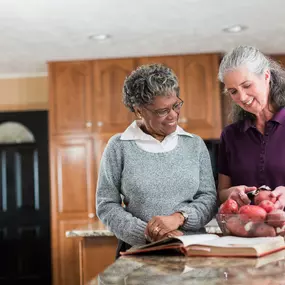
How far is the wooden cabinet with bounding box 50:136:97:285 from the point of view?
4.53 m

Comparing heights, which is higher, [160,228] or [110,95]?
[110,95]

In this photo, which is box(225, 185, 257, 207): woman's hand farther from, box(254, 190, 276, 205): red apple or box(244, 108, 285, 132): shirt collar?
box(244, 108, 285, 132): shirt collar

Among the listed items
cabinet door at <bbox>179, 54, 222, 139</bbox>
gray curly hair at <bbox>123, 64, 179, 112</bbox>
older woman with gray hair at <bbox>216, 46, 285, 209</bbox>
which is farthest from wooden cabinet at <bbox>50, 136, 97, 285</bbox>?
gray curly hair at <bbox>123, 64, 179, 112</bbox>

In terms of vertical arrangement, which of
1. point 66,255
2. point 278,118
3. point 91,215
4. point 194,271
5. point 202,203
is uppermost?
point 278,118

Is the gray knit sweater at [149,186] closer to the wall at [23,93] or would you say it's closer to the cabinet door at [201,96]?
the cabinet door at [201,96]

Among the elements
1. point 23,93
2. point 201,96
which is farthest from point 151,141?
point 23,93

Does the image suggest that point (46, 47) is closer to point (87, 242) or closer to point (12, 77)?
point (12, 77)

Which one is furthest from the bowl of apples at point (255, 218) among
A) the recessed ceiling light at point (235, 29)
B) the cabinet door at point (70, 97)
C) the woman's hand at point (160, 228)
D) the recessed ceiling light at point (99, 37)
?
the cabinet door at point (70, 97)

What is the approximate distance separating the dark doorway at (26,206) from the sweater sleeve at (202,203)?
11.6 ft

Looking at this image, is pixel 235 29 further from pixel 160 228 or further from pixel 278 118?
pixel 160 228

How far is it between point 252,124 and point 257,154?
0.32ft

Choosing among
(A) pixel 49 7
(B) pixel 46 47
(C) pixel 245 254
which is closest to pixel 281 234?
(C) pixel 245 254

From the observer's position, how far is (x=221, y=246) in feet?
3.86

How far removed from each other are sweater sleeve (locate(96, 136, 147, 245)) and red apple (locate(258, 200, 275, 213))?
1.16 ft
